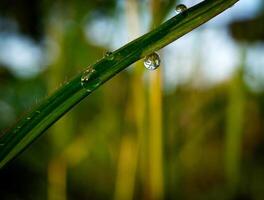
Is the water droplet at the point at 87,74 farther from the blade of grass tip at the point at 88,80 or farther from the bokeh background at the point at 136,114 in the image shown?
the bokeh background at the point at 136,114

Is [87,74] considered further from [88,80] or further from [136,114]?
[136,114]

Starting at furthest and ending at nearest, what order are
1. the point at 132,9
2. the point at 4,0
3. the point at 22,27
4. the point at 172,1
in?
the point at 22,27 < the point at 4,0 < the point at 132,9 < the point at 172,1

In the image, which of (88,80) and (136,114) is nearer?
(88,80)

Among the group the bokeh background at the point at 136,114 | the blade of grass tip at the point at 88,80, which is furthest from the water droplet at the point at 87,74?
the bokeh background at the point at 136,114

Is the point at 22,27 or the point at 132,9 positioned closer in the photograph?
the point at 132,9

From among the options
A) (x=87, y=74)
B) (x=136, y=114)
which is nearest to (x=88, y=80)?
(x=87, y=74)

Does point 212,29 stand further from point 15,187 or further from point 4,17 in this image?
point 4,17

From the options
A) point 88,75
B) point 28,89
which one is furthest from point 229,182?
point 28,89
